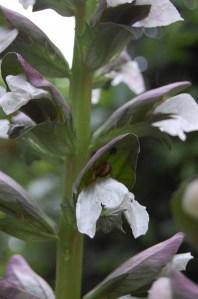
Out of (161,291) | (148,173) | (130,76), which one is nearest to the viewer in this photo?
(161,291)

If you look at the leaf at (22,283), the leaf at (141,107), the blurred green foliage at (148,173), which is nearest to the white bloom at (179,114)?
the leaf at (141,107)

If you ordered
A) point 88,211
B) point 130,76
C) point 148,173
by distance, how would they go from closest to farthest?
point 88,211, point 130,76, point 148,173

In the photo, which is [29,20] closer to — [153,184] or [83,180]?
[83,180]

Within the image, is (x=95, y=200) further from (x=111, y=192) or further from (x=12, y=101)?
(x=12, y=101)

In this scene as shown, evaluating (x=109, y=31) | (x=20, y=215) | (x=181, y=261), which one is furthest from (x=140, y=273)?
(x=109, y=31)

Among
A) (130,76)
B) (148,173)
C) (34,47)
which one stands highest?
(34,47)

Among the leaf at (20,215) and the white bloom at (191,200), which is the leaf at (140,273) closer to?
the leaf at (20,215)

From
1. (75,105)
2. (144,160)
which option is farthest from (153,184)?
(75,105)
